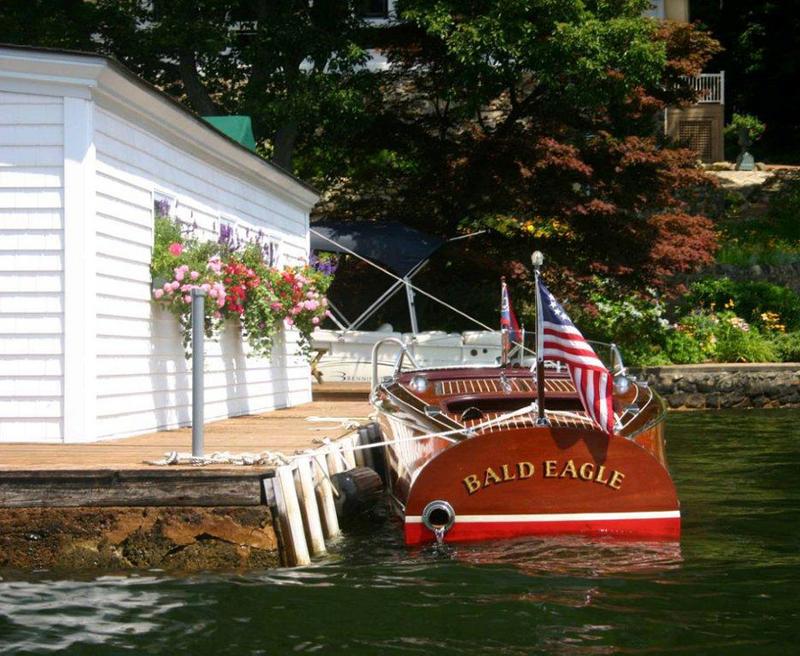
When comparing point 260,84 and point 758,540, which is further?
point 260,84

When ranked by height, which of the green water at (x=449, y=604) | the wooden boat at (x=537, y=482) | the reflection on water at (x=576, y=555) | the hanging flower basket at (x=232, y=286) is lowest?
the green water at (x=449, y=604)

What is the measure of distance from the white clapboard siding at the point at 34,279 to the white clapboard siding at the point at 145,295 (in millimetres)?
365

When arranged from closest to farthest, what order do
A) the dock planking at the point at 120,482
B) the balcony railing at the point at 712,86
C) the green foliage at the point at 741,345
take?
the dock planking at the point at 120,482, the green foliage at the point at 741,345, the balcony railing at the point at 712,86

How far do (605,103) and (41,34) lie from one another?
1085 cm

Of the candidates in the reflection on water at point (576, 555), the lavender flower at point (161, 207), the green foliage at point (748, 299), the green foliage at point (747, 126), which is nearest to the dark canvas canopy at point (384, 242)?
the green foliage at point (748, 299)

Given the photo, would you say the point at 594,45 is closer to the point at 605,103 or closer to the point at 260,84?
the point at 605,103

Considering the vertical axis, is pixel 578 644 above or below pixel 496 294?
below

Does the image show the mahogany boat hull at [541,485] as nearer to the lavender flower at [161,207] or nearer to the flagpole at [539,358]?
the flagpole at [539,358]

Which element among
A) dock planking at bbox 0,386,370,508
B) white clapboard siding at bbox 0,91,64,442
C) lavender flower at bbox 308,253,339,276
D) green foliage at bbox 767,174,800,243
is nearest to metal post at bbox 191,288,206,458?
dock planking at bbox 0,386,370,508

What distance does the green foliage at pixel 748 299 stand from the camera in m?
27.6

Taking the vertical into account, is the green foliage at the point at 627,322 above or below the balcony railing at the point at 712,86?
below

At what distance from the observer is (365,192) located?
90.7 feet

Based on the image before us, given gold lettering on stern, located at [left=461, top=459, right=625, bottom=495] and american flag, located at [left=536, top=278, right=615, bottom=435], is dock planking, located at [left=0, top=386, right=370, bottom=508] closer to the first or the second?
gold lettering on stern, located at [left=461, top=459, right=625, bottom=495]

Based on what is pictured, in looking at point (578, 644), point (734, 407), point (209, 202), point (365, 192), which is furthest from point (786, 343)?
point (578, 644)
